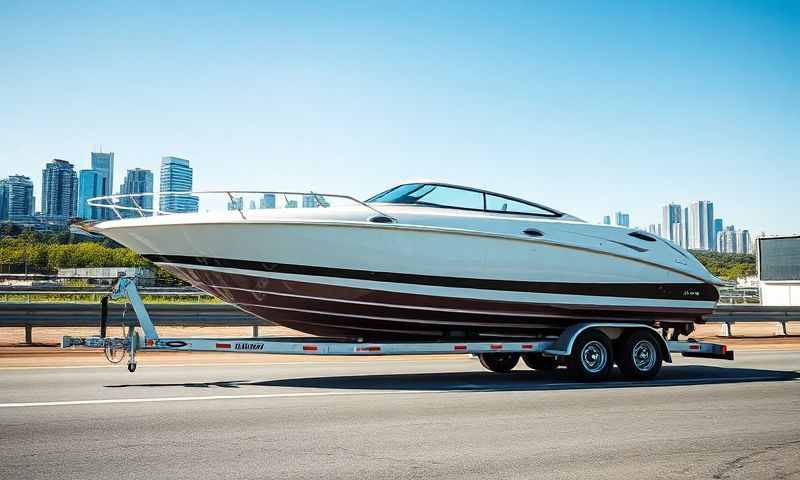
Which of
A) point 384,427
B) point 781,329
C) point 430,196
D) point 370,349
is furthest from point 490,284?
point 781,329

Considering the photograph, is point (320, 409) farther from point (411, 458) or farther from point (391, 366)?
point (391, 366)

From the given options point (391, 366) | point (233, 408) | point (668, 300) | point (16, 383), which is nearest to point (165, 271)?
point (16, 383)

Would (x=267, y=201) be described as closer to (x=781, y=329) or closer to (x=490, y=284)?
(x=490, y=284)

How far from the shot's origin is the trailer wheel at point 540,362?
36.4 feet

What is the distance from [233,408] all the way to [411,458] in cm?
259

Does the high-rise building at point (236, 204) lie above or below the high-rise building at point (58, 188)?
below

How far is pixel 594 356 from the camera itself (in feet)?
32.6

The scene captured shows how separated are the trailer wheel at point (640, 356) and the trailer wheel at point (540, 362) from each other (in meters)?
1.23

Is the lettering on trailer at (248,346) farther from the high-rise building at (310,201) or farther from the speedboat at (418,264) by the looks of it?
the high-rise building at (310,201)

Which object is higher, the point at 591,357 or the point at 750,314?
the point at 750,314

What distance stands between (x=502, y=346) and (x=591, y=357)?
4.68ft

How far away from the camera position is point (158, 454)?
4.72 metres

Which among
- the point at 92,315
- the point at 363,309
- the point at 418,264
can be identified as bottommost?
the point at 92,315

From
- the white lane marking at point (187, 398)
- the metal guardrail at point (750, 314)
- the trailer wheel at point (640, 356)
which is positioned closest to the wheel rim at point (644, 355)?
the trailer wheel at point (640, 356)
